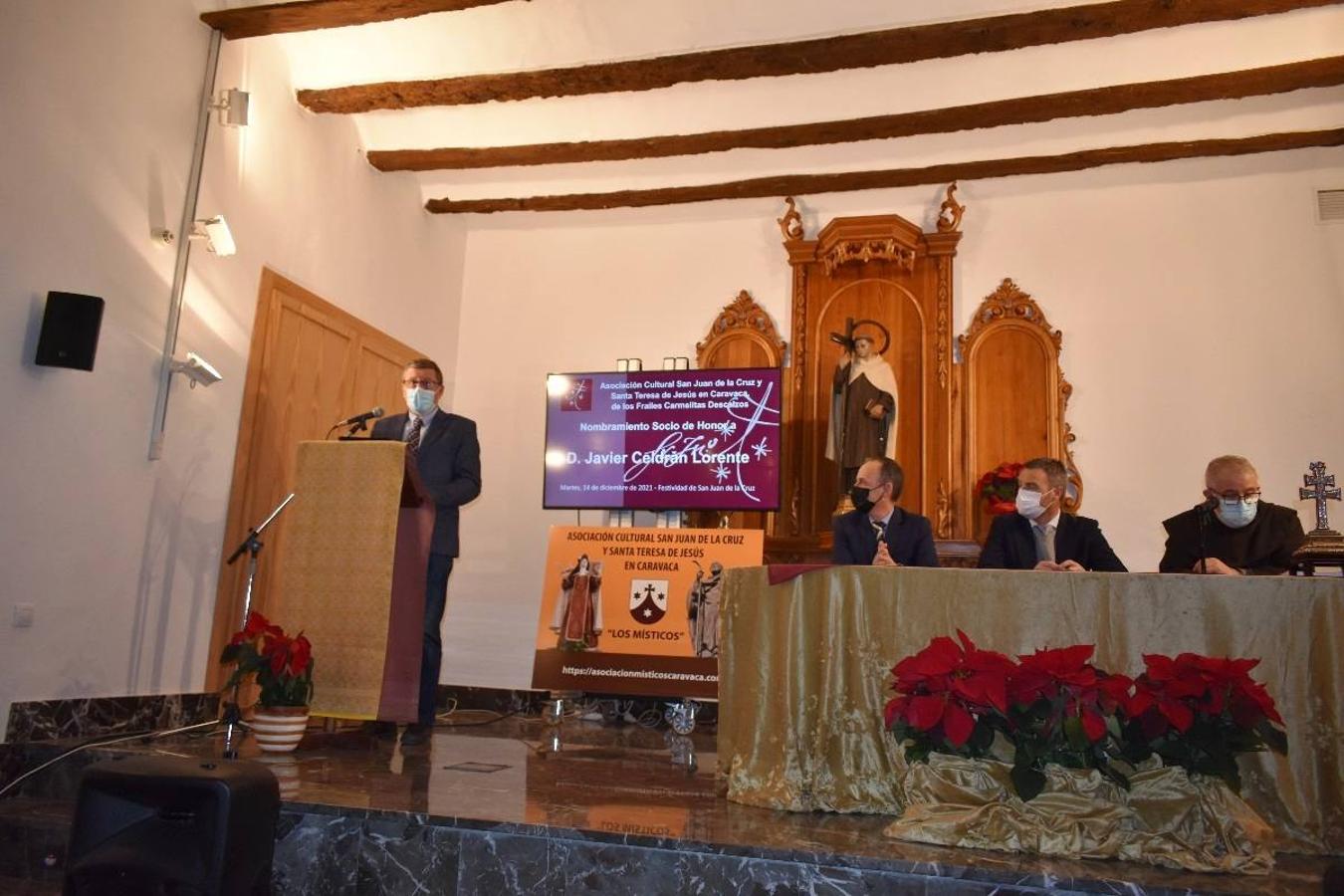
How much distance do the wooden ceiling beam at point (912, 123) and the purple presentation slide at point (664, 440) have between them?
1.44 metres

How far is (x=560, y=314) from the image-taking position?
7430 mm

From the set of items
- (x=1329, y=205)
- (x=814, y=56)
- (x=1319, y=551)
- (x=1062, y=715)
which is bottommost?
(x=1062, y=715)

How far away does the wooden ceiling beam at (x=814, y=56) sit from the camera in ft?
15.6

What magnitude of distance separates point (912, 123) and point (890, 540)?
302cm

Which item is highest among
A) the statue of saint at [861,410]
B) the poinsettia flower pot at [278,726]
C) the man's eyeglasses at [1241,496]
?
the statue of saint at [861,410]

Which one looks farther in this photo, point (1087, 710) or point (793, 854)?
point (1087, 710)

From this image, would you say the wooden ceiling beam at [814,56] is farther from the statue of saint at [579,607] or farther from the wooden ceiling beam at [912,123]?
the statue of saint at [579,607]

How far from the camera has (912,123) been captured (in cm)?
602

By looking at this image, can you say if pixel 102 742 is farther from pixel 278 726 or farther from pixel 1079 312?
pixel 1079 312

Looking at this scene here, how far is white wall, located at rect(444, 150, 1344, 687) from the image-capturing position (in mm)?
6090

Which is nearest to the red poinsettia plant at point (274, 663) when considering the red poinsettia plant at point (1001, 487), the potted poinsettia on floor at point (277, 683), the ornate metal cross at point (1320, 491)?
the potted poinsettia on floor at point (277, 683)

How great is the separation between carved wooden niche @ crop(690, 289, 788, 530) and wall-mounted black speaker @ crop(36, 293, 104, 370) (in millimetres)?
3918

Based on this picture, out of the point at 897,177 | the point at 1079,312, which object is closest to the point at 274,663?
the point at 897,177

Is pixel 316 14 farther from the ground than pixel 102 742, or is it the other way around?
pixel 316 14
